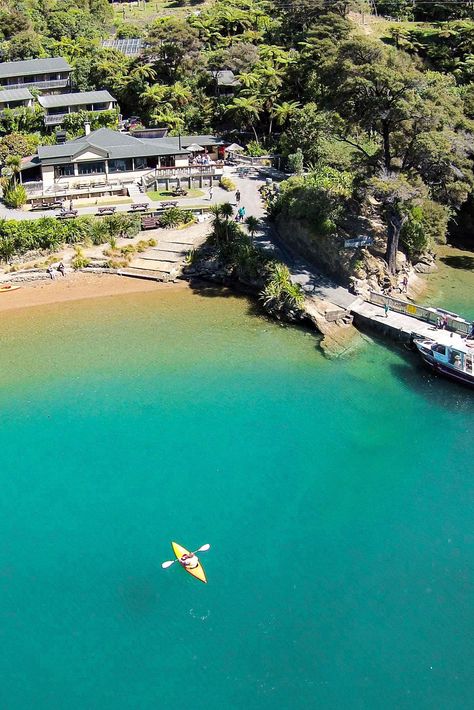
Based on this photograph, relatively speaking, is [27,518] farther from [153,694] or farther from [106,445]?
[153,694]

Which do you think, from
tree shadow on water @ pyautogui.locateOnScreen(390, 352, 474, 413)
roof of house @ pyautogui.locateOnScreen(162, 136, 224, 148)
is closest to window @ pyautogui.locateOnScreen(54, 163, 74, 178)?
roof of house @ pyautogui.locateOnScreen(162, 136, 224, 148)

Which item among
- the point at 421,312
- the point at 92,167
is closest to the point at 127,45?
the point at 92,167

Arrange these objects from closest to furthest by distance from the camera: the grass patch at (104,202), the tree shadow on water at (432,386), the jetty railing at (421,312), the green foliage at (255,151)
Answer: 1. the tree shadow on water at (432,386)
2. the jetty railing at (421,312)
3. the grass patch at (104,202)
4. the green foliage at (255,151)

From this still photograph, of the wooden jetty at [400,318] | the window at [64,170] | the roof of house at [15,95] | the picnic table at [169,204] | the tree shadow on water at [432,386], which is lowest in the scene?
the tree shadow on water at [432,386]

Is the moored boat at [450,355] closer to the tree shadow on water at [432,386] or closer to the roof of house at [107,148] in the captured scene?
the tree shadow on water at [432,386]

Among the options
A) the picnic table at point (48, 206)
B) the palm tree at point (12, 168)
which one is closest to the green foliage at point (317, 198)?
the picnic table at point (48, 206)

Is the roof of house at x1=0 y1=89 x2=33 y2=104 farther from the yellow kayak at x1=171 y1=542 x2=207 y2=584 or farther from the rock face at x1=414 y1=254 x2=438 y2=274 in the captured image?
the yellow kayak at x1=171 y1=542 x2=207 y2=584

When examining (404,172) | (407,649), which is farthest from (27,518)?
(404,172)
